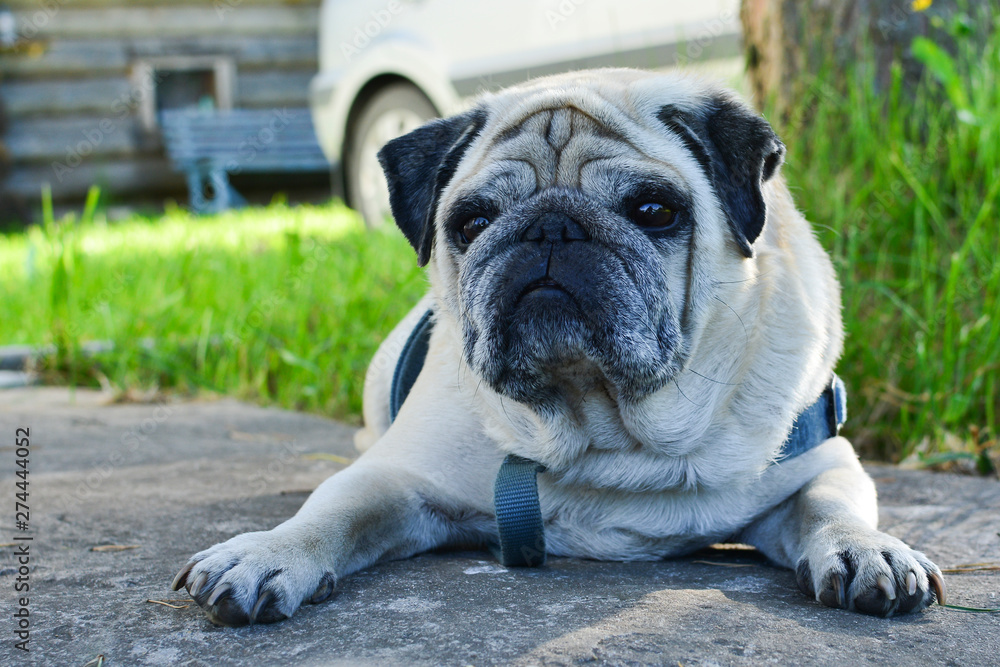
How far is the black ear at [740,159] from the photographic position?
211cm

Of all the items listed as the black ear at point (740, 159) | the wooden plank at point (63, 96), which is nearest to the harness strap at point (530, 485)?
the black ear at point (740, 159)

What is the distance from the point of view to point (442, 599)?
181 cm

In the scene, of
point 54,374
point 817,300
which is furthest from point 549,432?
point 54,374

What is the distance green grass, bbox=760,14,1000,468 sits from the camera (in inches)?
127

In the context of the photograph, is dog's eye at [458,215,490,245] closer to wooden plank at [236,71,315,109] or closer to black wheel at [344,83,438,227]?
black wheel at [344,83,438,227]

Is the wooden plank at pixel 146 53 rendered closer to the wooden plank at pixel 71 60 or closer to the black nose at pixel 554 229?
the wooden plank at pixel 71 60

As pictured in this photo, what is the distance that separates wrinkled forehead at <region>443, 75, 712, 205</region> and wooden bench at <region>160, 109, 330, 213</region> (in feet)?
31.5

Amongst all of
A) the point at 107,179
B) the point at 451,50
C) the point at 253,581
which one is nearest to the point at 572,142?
the point at 253,581

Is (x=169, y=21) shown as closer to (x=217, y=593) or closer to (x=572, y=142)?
(x=572, y=142)

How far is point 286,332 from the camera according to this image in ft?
15.1

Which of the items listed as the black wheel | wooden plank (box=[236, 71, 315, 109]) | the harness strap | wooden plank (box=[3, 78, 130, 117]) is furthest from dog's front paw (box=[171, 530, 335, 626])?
wooden plank (box=[236, 71, 315, 109])

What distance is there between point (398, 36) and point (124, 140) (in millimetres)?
6163

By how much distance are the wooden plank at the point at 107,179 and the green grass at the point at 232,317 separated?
19.9ft

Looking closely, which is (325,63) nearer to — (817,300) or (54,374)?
(54,374)
